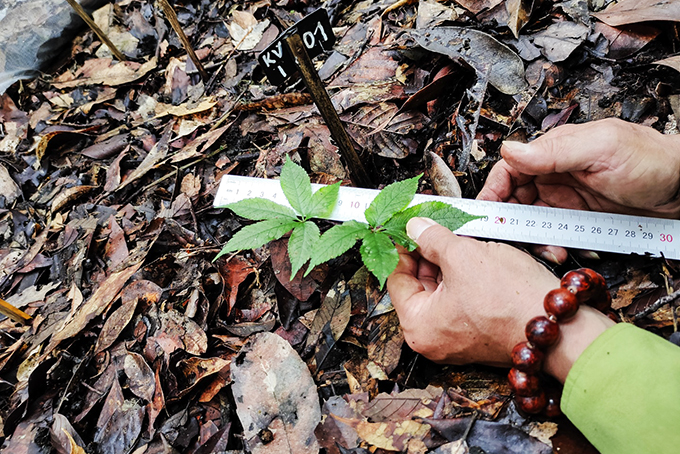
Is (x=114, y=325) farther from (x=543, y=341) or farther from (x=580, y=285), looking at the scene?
(x=580, y=285)

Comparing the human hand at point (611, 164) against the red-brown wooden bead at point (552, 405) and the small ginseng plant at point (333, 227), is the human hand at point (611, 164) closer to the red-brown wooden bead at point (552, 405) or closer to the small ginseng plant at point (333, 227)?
the small ginseng plant at point (333, 227)

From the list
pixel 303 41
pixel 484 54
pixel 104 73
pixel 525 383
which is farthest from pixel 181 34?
pixel 525 383

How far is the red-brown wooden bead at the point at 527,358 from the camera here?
166cm

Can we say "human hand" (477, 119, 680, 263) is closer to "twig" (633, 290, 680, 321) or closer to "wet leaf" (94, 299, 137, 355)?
"twig" (633, 290, 680, 321)

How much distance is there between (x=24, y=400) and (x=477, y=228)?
276 centimetres

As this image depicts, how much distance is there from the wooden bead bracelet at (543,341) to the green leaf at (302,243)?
98 cm

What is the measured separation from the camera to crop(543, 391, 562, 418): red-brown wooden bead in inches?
67.4

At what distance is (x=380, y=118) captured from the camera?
2.88 meters

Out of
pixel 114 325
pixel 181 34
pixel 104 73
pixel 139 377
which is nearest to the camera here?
pixel 139 377

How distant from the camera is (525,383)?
1.67 metres

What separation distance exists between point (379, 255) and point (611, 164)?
3.84 ft

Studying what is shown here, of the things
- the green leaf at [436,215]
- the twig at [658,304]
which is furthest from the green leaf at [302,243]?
the twig at [658,304]

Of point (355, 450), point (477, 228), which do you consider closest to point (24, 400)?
point (355, 450)

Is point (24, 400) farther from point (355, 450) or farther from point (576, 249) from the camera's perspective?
point (576, 249)
